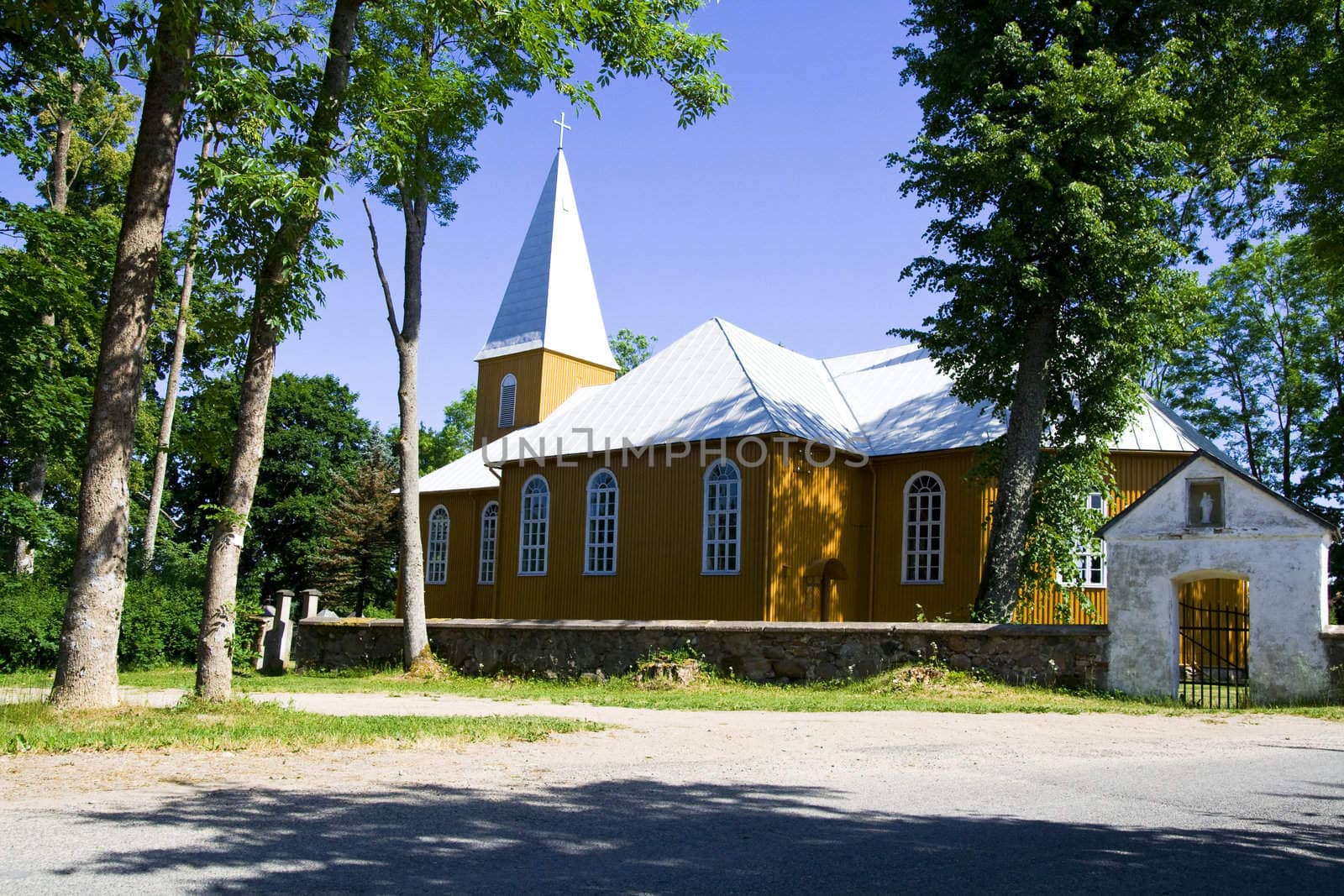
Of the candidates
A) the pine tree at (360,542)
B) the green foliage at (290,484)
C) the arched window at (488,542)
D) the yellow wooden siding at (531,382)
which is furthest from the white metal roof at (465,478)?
the green foliage at (290,484)

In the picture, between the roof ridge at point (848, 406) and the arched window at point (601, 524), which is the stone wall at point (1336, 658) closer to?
the roof ridge at point (848, 406)

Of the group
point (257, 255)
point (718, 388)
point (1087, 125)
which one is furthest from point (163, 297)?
point (1087, 125)

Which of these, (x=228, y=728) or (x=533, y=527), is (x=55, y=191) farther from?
(x=228, y=728)

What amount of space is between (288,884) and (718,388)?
769 inches

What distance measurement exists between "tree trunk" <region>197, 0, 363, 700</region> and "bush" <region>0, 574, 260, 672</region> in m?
9.51

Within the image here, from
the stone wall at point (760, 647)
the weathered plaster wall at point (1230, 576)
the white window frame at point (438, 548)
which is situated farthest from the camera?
the white window frame at point (438, 548)

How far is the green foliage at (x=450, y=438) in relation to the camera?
55562 mm

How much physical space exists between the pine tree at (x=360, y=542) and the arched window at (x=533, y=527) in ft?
53.2

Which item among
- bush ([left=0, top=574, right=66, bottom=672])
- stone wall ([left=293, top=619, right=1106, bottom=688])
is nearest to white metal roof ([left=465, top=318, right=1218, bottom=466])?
stone wall ([left=293, top=619, right=1106, bottom=688])

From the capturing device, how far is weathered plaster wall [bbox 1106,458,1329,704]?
13.4 meters

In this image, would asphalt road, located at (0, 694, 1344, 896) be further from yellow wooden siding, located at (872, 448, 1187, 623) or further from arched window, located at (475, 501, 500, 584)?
arched window, located at (475, 501, 500, 584)

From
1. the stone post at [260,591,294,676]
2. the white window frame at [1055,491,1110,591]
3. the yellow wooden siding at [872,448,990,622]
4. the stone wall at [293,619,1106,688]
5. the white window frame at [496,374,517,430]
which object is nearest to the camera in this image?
the stone wall at [293,619,1106,688]

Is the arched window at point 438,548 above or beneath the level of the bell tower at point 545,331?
beneath

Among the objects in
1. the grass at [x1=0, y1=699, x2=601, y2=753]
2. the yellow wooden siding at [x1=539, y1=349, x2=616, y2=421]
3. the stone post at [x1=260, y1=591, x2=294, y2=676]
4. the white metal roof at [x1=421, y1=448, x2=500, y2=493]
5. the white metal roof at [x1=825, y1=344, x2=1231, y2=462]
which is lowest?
the stone post at [x1=260, y1=591, x2=294, y2=676]
